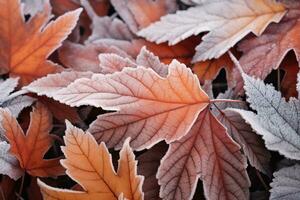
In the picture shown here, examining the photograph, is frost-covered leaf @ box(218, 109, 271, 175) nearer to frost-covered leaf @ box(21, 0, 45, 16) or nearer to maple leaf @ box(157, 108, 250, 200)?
maple leaf @ box(157, 108, 250, 200)

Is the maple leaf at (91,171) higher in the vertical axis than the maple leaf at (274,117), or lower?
higher

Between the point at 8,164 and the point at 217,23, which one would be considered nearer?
the point at 8,164

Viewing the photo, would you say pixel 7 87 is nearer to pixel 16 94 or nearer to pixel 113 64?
pixel 16 94

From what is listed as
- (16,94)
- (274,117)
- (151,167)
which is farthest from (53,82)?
(274,117)

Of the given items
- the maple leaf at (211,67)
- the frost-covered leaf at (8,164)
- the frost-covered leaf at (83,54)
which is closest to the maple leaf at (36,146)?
the frost-covered leaf at (8,164)

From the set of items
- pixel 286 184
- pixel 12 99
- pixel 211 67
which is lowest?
pixel 286 184

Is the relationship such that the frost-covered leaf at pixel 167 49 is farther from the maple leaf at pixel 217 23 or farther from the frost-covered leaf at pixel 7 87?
the frost-covered leaf at pixel 7 87

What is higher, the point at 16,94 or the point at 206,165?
the point at 16,94

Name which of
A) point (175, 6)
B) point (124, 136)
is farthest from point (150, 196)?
point (175, 6)
